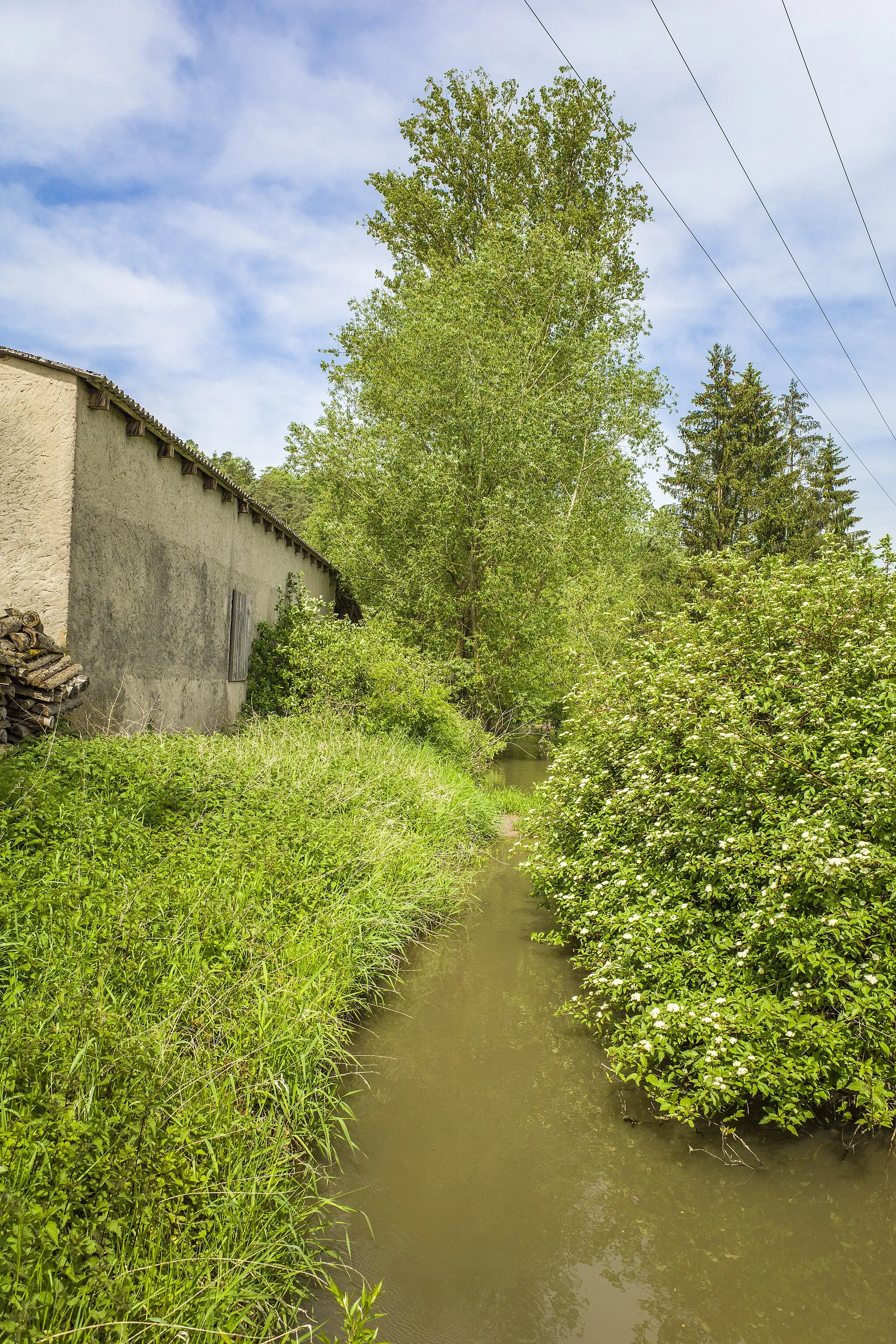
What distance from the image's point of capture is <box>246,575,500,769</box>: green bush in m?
13.0

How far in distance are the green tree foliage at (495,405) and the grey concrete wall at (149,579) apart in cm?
445

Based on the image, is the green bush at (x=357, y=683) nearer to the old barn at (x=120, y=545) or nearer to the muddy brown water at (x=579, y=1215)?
the old barn at (x=120, y=545)

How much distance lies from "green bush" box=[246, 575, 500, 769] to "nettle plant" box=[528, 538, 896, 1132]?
598cm

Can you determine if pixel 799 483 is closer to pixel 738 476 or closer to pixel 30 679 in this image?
pixel 738 476

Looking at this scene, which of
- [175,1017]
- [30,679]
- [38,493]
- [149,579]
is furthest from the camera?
[149,579]

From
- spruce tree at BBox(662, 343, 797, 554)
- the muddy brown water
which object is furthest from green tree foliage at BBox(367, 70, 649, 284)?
the muddy brown water

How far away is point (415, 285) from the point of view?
17594 millimetres

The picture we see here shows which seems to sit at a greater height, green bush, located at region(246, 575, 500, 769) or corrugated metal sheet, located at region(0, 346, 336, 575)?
corrugated metal sheet, located at region(0, 346, 336, 575)

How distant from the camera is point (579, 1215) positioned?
3.84 metres

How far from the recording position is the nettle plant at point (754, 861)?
4.20 m

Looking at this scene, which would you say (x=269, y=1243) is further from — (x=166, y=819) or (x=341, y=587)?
(x=341, y=587)

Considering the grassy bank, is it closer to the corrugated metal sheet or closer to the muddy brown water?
the muddy brown water

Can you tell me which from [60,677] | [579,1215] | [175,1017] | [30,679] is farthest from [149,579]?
[579,1215]

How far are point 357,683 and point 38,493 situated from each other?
21.4 ft
